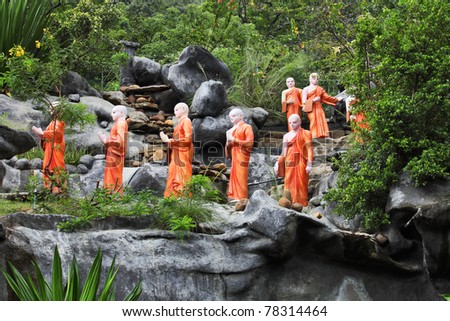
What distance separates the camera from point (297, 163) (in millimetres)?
14508

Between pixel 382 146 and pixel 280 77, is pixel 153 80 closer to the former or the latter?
pixel 280 77

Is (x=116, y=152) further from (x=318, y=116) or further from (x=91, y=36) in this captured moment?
(x=91, y=36)

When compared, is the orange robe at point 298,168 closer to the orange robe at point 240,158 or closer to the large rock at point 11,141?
the orange robe at point 240,158

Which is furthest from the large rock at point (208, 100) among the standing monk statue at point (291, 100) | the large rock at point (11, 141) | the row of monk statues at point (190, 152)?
the large rock at point (11, 141)

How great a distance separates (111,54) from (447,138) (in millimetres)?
13306

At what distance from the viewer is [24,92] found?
12875 millimetres

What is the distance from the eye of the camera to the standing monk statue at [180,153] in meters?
13.7

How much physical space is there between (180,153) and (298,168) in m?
2.10

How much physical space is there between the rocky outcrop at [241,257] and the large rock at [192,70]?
31.1 feet

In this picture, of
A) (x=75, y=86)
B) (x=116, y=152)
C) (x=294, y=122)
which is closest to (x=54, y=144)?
(x=116, y=152)

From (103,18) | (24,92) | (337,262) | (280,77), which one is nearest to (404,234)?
(337,262)

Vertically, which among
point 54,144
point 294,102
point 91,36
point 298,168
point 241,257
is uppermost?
point 91,36

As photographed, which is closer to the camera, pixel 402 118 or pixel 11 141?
pixel 11 141

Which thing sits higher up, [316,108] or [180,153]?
[316,108]
